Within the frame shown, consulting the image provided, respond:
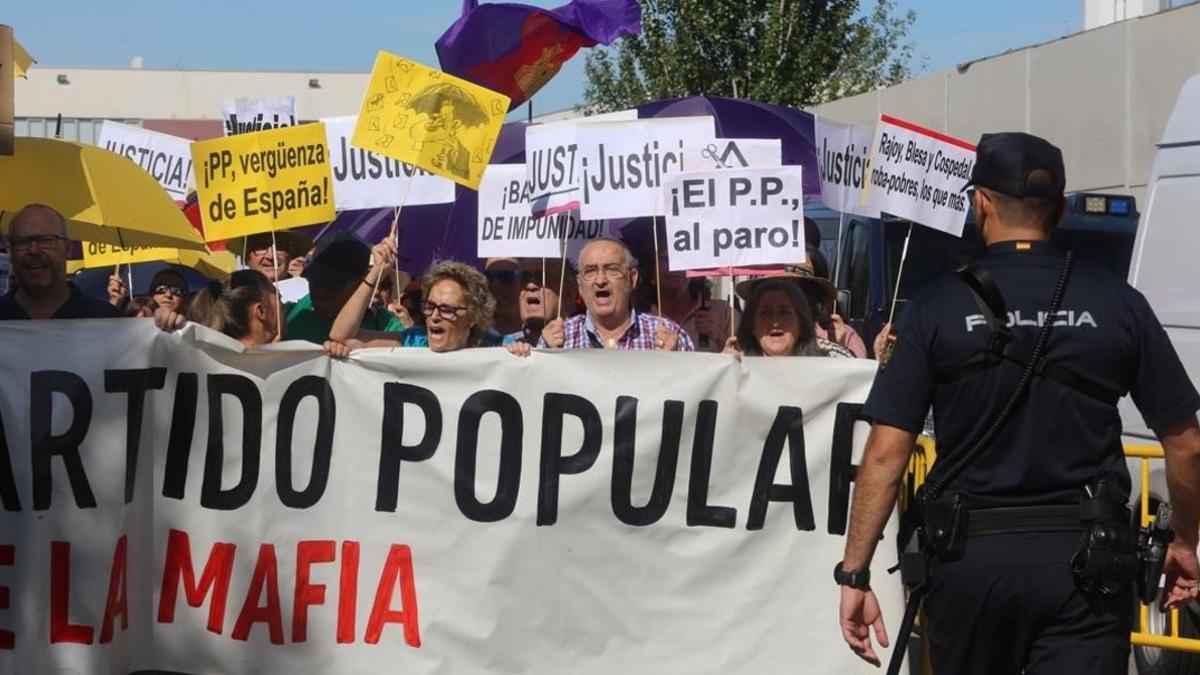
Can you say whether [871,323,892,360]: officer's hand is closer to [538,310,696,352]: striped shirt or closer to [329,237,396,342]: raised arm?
[538,310,696,352]: striped shirt

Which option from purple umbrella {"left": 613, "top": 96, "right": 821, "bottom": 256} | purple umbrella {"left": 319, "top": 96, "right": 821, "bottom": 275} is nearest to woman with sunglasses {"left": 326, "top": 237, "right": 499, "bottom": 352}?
purple umbrella {"left": 319, "top": 96, "right": 821, "bottom": 275}

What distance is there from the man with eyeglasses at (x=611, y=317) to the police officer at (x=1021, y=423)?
3.08 meters

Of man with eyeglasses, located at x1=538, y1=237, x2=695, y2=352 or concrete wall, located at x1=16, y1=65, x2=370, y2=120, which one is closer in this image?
man with eyeglasses, located at x1=538, y1=237, x2=695, y2=352

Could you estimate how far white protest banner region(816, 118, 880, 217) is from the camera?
396 inches

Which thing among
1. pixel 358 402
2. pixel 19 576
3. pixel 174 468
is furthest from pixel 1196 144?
pixel 19 576

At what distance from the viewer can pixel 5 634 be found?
21.2 feet

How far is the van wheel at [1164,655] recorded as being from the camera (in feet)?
27.0

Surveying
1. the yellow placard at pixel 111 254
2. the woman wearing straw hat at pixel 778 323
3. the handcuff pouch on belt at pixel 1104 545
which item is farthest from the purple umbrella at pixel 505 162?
the handcuff pouch on belt at pixel 1104 545

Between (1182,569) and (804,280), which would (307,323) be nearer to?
(804,280)

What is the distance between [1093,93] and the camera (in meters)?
19.5

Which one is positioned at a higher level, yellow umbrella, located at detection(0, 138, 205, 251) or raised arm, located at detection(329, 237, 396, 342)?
yellow umbrella, located at detection(0, 138, 205, 251)

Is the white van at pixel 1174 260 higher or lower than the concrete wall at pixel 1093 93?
lower

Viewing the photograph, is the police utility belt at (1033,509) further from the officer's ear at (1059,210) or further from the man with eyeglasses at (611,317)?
the man with eyeglasses at (611,317)

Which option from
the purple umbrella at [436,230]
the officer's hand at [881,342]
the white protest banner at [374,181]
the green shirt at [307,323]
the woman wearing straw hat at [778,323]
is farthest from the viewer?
the purple umbrella at [436,230]
